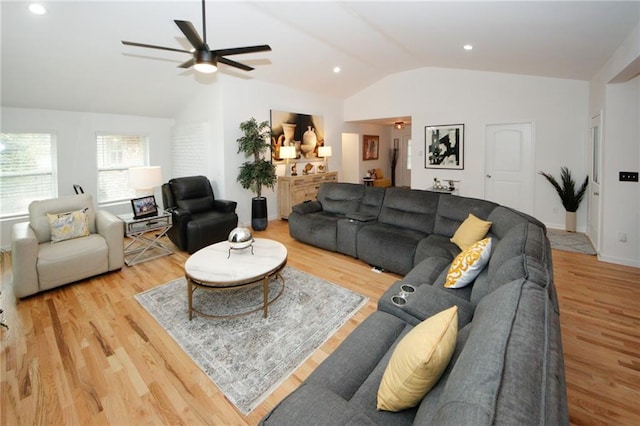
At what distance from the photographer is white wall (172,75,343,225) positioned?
218 inches

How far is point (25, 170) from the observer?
4.95m

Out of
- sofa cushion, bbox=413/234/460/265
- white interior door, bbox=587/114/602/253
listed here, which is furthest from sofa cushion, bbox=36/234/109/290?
white interior door, bbox=587/114/602/253

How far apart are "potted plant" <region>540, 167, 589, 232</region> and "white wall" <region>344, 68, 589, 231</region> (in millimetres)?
121

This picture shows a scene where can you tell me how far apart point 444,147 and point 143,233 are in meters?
5.82

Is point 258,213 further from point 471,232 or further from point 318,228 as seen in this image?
point 471,232

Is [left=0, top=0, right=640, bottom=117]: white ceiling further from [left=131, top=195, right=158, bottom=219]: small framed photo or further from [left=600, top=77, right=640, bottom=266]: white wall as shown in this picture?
[left=131, top=195, right=158, bottom=219]: small framed photo

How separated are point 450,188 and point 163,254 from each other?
5.27m

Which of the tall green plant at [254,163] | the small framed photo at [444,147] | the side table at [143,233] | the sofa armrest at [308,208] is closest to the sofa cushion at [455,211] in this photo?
the sofa armrest at [308,208]

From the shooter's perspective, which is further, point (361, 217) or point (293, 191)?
point (293, 191)

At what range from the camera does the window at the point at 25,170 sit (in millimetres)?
4770

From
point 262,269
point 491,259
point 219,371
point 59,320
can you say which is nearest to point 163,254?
point 59,320

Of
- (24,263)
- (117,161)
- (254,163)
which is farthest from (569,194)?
(117,161)

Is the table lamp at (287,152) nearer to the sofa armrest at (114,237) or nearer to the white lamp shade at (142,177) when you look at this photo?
the white lamp shade at (142,177)

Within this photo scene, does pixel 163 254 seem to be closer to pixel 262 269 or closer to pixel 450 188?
pixel 262 269
